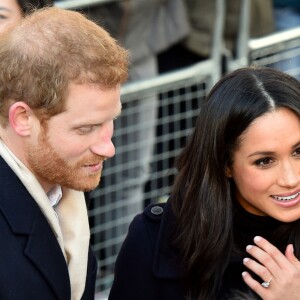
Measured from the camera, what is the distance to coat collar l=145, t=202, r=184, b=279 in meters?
3.65

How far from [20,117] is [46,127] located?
83mm

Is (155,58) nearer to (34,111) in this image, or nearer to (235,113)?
(235,113)

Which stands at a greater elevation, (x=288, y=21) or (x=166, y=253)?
(x=288, y=21)

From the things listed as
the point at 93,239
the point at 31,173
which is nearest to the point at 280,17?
the point at 93,239

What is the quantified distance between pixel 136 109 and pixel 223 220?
6.75 feet

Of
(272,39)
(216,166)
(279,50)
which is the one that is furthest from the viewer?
(279,50)

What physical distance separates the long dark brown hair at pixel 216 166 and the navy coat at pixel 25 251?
1.94 feet

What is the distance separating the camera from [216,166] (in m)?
3.58

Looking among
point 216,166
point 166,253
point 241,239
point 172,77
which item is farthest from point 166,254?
point 172,77

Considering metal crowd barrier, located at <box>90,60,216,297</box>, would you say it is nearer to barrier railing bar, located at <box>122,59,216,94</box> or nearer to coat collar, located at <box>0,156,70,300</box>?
barrier railing bar, located at <box>122,59,216,94</box>

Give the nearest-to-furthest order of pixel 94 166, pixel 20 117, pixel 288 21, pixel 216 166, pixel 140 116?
pixel 20 117, pixel 94 166, pixel 216 166, pixel 140 116, pixel 288 21

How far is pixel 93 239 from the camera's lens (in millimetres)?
5645

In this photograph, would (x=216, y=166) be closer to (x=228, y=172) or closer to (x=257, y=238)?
→ (x=228, y=172)

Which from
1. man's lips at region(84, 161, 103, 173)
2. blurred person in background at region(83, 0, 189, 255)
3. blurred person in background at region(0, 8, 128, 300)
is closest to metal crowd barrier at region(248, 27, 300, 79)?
blurred person in background at region(83, 0, 189, 255)
